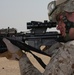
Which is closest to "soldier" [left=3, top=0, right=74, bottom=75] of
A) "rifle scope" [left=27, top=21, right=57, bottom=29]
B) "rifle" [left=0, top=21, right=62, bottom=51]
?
"rifle scope" [left=27, top=21, right=57, bottom=29]

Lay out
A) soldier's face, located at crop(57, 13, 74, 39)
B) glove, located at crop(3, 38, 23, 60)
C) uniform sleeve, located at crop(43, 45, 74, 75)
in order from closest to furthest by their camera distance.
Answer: uniform sleeve, located at crop(43, 45, 74, 75), soldier's face, located at crop(57, 13, 74, 39), glove, located at crop(3, 38, 23, 60)

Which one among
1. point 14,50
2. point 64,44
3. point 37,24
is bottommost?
point 14,50

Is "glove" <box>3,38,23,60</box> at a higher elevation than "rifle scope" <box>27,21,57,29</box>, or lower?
lower

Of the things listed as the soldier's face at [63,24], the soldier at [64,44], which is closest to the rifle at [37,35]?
the soldier at [64,44]

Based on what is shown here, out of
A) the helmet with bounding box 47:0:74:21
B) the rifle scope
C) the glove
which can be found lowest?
the glove

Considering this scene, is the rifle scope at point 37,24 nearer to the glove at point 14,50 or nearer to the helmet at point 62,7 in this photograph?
the glove at point 14,50

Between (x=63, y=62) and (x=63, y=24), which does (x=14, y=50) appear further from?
(x=63, y=62)

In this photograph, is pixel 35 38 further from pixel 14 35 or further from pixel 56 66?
pixel 56 66

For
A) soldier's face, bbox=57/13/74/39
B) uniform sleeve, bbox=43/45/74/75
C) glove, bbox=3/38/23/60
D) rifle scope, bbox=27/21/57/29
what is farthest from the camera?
rifle scope, bbox=27/21/57/29

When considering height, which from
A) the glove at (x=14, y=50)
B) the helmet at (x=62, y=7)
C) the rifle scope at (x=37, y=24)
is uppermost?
the helmet at (x=62, y=7)

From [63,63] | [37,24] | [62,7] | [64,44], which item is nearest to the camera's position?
[63,63]

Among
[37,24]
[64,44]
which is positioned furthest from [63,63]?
[37,24]

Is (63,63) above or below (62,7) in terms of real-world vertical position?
below

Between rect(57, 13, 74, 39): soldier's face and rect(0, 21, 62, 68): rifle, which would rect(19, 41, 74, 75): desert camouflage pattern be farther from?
rect(0, 21, 62, 68): rifle
